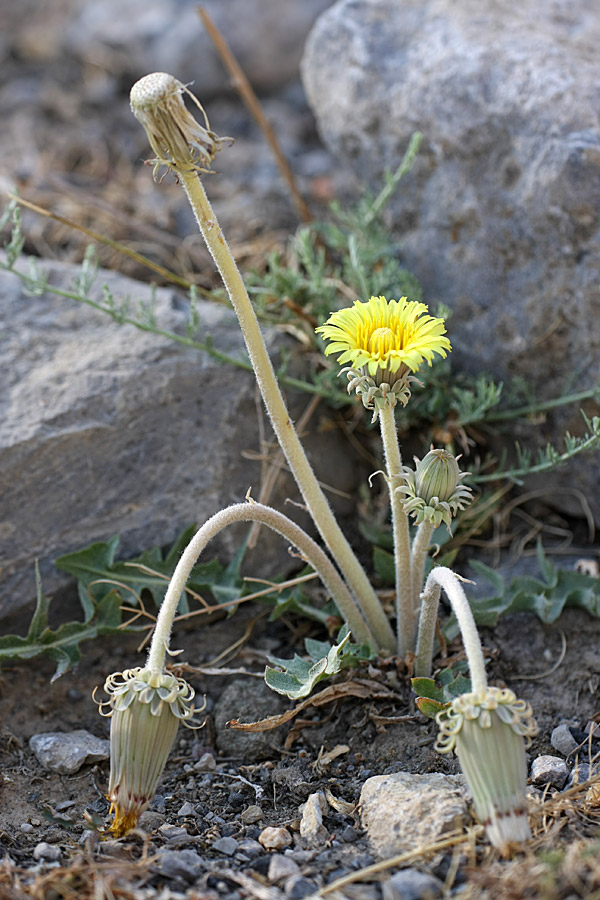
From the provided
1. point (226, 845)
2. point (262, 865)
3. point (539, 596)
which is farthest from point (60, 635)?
point (539, 596)

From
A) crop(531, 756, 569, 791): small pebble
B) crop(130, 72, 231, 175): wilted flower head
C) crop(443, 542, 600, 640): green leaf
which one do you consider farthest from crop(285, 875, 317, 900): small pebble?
crop(130, 72, 231, 175): wilted flower head

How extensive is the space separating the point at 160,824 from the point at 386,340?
1355 millimetres

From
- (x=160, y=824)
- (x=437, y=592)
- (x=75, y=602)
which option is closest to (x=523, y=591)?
(x=437, y=592)

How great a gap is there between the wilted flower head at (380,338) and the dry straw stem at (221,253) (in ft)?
0.80

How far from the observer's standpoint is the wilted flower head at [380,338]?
213 cm

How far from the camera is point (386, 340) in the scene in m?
2.15

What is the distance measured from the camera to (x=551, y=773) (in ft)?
7.45

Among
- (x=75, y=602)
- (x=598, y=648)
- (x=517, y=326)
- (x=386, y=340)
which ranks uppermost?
(x=386, y=340)

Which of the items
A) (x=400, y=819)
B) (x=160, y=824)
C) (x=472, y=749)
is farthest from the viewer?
(x=160, y=824)

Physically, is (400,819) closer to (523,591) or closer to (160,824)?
(160,824)

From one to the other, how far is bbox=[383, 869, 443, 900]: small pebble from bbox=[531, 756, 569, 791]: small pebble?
574 millimetres

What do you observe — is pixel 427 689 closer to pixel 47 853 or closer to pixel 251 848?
pixel 251 848

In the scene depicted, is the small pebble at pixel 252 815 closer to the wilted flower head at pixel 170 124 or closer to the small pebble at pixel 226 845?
the small pebble at pixel 226 845

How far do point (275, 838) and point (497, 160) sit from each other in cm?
237
